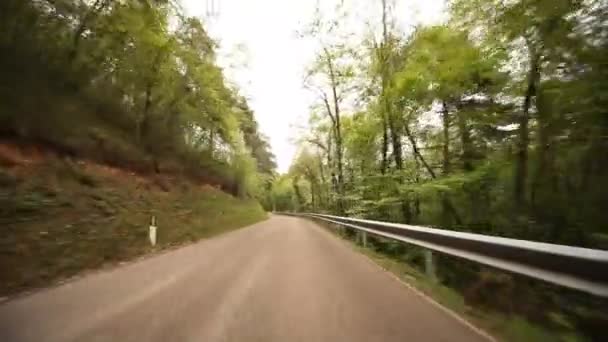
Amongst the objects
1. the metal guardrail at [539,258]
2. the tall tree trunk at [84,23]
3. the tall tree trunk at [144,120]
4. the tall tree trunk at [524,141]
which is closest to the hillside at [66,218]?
the tall tree trunk at [84,23]

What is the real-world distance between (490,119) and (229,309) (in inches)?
442

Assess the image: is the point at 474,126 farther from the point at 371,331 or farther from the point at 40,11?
the point at 40,11

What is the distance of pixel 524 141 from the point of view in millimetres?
11773

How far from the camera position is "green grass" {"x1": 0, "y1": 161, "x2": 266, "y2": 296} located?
7.43 meters

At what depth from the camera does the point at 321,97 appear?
31156 mm

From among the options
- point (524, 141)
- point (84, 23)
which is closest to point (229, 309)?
point (524, 141)

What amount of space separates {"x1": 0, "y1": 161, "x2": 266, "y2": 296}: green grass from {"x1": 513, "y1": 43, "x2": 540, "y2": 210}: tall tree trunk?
10.2 m

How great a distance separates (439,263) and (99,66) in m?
13.5

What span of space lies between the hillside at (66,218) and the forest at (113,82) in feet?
3.57

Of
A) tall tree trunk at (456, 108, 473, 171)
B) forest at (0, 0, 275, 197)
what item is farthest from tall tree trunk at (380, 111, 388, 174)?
forest at (0, 0, 275, 197)

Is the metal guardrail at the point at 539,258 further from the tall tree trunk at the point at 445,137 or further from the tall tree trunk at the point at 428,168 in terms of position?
the tall tree trunk at the point at 445,137

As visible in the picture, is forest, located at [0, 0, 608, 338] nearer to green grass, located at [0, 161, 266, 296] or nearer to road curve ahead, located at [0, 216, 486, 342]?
green grass, located at [0, 161, 266, 296]

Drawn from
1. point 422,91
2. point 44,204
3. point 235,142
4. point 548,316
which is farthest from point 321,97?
point 548,316

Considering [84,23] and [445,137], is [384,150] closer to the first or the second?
[445,137]
